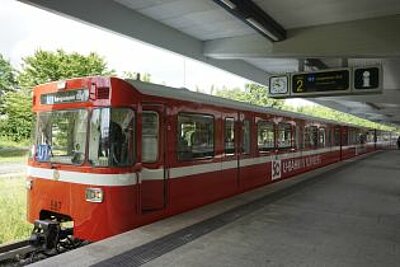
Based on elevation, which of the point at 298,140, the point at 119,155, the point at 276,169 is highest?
the point at 298,140

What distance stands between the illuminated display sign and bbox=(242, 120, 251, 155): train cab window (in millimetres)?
4765

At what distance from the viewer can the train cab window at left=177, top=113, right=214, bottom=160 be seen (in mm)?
7516

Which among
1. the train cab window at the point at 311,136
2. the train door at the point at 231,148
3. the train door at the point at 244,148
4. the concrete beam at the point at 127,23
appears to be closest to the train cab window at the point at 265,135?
the train door at the point at 244,148

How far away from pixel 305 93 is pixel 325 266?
10.3 meters

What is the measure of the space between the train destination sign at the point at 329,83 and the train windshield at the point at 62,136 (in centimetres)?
974

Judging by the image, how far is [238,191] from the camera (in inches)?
395

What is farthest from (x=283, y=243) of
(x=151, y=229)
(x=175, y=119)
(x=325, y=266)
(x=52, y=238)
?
(x=52, y=238)

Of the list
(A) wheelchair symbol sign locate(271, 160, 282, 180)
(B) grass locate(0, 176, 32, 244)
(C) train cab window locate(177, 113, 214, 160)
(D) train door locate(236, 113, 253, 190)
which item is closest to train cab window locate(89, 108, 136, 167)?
(C) train cab window locate(177, 113, 214, 160)

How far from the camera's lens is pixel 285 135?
1341 centimetres

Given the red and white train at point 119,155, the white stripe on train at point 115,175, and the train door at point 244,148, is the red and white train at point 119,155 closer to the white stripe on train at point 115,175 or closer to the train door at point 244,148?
the white stripe on train at point 115,175

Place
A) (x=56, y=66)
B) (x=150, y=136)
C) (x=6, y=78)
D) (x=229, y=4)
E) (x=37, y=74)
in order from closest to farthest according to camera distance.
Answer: (x=150, y=136) → (x=229, y=4) → (x=56, y=66) → (x=37, y=74) → (x=6, y=78)

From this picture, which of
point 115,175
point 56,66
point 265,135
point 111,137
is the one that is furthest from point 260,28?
point 56,66

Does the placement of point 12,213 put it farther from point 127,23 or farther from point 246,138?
point 246,138

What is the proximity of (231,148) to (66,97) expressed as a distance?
4.18m
